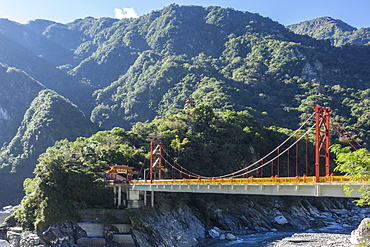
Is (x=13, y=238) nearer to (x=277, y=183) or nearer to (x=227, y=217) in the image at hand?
(x=227, y=217)

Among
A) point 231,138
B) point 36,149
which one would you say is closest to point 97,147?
point 231,138

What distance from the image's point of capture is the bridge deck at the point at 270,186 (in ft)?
84.1

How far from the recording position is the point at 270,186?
3188 centimetres

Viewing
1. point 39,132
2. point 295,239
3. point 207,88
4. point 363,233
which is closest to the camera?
point 363,233

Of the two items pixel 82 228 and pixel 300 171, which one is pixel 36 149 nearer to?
pixel 300 171

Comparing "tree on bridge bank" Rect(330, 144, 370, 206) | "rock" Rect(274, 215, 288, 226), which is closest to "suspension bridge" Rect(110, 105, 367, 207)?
"tree on bridge bank" Rect(330, 144, 370, 206)

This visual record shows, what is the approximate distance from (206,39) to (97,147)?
14252 cm

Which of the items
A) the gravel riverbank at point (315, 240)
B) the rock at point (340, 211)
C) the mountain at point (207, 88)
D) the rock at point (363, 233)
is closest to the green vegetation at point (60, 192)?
the gravel riverbank at point (315, 240)

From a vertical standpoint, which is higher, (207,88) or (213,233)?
(207,88)

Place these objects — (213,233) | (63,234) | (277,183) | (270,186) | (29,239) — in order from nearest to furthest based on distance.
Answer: (277,183) < (270,186) < (63,234) < (29,239) < (213,233)

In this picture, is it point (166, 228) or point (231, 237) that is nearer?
point (166, 228)

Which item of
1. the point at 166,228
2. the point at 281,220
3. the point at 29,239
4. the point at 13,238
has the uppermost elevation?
the point at 166,228

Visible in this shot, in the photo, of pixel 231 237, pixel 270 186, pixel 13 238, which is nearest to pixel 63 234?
pixel 13 238

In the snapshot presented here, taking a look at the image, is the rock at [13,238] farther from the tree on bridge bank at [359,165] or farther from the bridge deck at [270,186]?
the tree on bridge bank at [359,165]
